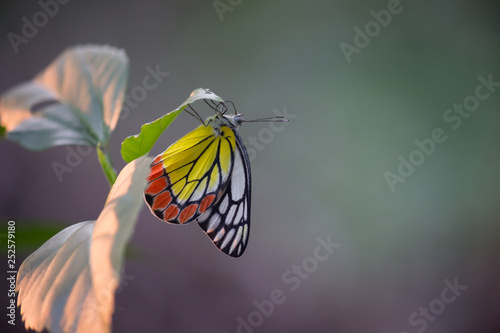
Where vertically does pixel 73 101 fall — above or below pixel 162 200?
above

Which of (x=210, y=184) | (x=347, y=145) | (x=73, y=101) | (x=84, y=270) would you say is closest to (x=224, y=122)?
(x=210, y=184)

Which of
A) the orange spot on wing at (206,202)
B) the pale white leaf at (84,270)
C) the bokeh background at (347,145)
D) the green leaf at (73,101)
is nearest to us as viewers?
the pale white leaf at (84,270)

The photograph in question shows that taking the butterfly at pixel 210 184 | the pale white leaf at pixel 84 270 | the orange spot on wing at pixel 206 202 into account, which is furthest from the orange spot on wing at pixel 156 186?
the pale white leaf at pixel 84 270

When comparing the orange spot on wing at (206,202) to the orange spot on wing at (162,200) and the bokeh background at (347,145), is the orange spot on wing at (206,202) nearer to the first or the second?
the orange spot on wing at (162,200)

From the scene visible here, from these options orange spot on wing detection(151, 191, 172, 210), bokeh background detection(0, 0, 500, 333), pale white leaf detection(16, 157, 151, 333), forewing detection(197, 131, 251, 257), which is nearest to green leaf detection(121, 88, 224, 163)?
pale white leaf detection(16, 157, 151, 333)

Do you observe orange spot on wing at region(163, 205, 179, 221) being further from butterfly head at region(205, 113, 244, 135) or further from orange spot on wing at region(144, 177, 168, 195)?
butterfly head at region(205, 113, 244, 135)

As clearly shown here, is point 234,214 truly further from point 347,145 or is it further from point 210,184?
point 347,145

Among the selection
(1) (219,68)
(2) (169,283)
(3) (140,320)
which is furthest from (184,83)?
(3) (140,320)
